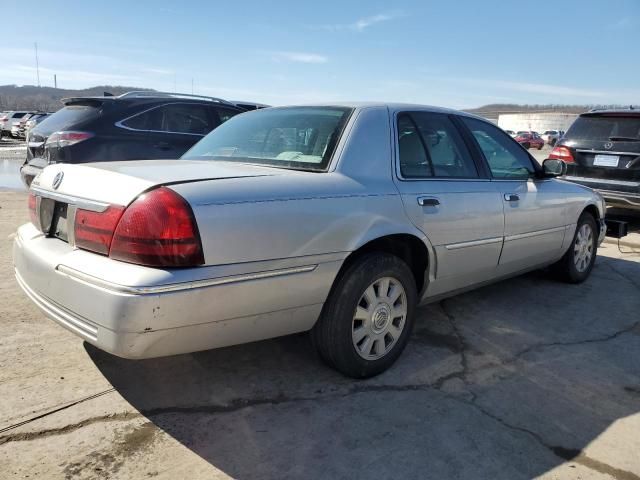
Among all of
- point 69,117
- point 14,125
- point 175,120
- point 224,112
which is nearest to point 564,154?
point 224,112

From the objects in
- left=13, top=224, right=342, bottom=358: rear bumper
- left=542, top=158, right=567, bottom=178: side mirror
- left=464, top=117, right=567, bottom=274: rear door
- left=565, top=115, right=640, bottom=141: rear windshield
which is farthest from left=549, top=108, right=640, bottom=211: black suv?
left=13, top=224, right=342, bottom=358: rear bumper

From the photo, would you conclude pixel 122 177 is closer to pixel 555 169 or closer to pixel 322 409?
pixel 322 409

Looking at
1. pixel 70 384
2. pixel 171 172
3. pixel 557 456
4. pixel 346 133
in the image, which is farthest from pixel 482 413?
pixel 70 384

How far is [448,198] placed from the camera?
3.40 meters

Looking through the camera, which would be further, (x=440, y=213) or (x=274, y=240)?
(x=440, y=213)

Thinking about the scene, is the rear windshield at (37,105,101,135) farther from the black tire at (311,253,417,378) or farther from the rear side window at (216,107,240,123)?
the black tire at (311,253,417,378)

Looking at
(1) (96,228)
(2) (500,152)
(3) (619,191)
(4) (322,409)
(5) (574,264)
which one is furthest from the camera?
(3) (619,191)

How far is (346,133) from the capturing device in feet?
9.91

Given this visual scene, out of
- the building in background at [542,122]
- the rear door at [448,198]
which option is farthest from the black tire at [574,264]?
the building in background at [542,122]

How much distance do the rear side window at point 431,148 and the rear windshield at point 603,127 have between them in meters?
4.71

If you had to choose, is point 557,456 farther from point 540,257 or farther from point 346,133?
point 540,257

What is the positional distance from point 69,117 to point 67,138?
0.46 meters

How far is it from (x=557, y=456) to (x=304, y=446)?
113 cm

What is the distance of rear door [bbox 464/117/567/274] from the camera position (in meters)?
3.96
